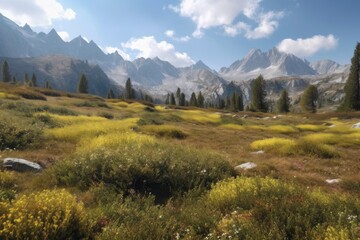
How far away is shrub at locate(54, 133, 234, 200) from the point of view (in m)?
9.19

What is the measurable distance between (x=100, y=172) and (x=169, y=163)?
7.51 feet

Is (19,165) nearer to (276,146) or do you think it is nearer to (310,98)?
(276,146)

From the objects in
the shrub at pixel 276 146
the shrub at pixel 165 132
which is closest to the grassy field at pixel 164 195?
the shrub at pixel 276 146

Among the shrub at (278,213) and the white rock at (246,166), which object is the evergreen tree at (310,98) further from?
the shrub at (278,213)

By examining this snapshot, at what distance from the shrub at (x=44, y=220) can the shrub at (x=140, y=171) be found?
9.36 ft

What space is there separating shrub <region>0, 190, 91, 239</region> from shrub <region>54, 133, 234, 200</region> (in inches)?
112

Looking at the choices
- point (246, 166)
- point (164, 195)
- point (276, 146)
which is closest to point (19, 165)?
point (164, 195)

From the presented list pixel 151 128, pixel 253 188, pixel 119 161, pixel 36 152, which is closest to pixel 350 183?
pixel 253 188

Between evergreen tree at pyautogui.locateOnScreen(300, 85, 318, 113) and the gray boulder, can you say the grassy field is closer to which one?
the gray boulder

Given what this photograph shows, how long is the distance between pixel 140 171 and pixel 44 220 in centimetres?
414

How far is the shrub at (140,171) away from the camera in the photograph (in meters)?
9.19

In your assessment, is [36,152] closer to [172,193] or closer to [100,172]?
[100,172]

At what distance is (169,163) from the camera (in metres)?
10.3

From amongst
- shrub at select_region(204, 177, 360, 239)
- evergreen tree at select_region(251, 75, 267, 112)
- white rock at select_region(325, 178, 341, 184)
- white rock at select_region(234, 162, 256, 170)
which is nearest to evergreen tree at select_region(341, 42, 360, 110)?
evergreen tree at select_region(251, 75, 267, 112)
